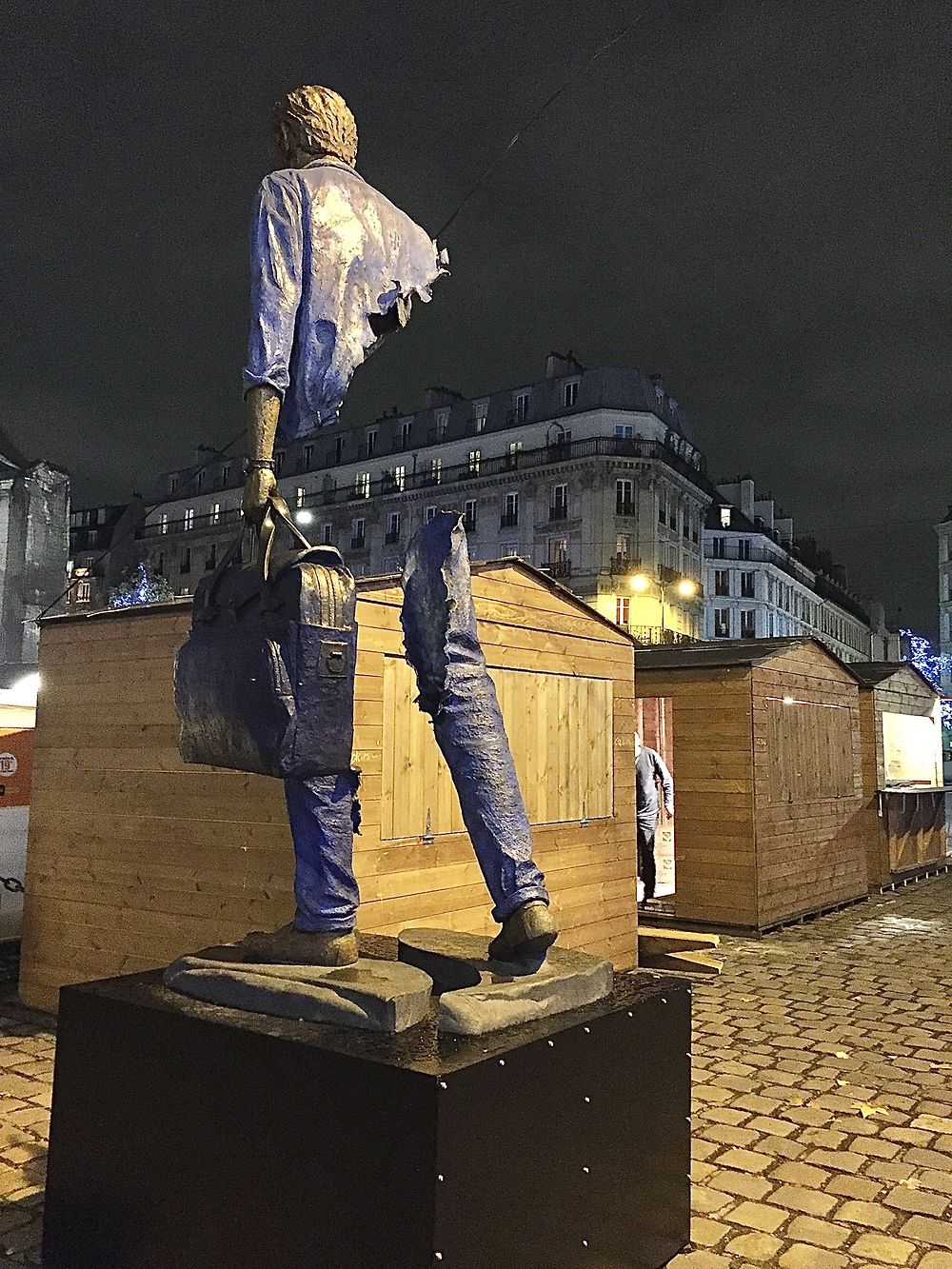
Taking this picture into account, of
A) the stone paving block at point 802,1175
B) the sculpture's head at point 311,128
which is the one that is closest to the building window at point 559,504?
the stone paving block at point 802,1175

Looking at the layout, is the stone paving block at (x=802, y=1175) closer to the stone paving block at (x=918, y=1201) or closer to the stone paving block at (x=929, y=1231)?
the stone paving block at (x=918, y=1201)

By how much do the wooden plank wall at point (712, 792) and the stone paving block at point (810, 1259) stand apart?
7.17m

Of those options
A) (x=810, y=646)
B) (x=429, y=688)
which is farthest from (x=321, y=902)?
(x=810, y=646)

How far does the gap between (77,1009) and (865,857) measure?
1265 centimetres

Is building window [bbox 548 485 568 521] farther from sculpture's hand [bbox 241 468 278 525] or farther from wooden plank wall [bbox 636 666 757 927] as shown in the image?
sculpture's hand [bbox 241 468 278 525]

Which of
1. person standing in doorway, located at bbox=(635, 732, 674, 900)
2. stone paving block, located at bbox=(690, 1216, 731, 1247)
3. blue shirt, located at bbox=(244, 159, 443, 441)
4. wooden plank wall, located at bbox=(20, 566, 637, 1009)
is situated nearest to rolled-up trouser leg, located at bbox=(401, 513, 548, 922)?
blue shirt, located at bbox=(244, 159, 443, 441)

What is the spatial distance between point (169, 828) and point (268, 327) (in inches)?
173

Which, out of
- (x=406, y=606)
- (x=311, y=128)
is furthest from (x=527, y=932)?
(x=311, y=128)

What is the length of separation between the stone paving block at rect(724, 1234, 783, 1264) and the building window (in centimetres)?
3895

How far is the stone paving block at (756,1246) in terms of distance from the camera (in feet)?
11.5

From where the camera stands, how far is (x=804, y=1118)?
16.4 ft

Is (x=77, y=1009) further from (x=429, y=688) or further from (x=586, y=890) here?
(x=586, y=890)

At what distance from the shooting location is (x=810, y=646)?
40.4 ft

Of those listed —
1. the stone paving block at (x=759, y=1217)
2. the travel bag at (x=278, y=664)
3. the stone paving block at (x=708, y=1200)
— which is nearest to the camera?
the travel bag at (x=278, y=664)
